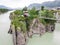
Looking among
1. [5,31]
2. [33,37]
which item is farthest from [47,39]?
[5,31]

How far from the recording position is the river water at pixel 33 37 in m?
2.97

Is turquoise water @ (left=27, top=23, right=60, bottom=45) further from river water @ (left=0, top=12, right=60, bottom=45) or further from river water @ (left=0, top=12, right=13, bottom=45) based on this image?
river water @ (left=0, top=12, right=13, bottom=45)

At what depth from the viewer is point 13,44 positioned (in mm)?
2959

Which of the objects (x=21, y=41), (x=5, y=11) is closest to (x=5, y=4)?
(x=5, y=11)

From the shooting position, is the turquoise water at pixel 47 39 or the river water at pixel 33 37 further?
the turquoise water at pixel 47 39

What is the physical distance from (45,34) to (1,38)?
90cm

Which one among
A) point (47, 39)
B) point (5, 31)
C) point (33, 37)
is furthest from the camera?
point (47, 39)

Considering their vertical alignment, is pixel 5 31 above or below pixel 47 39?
above

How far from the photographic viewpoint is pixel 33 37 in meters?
3.16

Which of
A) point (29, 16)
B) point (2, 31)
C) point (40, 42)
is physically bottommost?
point (40, 42)

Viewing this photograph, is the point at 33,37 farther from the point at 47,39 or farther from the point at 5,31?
the point at 5,31

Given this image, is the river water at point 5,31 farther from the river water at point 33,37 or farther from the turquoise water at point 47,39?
the turquoise water at point 47,39

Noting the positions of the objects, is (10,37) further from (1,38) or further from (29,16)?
(29,16)

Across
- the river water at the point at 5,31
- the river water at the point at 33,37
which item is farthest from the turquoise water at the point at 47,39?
the river water at the point at 5,31
